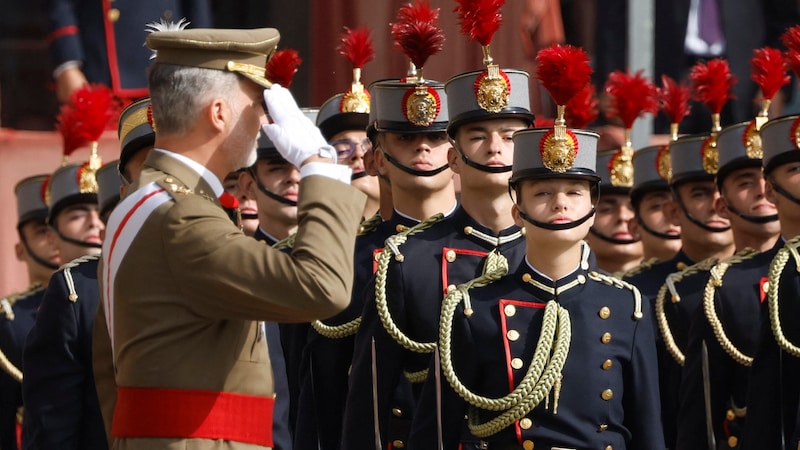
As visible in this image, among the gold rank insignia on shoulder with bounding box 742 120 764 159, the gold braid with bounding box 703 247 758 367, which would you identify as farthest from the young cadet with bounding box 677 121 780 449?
the gold rank insignia on shoulder with bounding box 742 120 764 159

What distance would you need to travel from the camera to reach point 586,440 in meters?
5.68

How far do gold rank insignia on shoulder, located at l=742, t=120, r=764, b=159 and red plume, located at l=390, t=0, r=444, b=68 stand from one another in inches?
69.5

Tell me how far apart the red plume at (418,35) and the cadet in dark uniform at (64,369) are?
1.43 metres

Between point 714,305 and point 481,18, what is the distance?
172 cm

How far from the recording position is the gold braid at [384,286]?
6.41m

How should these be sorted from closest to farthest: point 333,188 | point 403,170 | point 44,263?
point 333,188 < point 403,170 < point 44,263

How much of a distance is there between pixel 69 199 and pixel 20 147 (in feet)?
12.0

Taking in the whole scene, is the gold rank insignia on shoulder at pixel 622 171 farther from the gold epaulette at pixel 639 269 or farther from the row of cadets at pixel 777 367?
the row of cadets at pixel 777 367

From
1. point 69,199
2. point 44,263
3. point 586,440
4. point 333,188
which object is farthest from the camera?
point 44,263

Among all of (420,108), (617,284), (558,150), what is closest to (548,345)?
(617,284)

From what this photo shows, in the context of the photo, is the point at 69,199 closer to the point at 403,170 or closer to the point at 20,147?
the point at 403,170

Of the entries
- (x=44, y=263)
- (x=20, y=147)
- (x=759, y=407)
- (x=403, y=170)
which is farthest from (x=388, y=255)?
(x=20, y=147)

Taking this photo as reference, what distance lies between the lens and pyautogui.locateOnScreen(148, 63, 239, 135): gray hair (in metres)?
4.47

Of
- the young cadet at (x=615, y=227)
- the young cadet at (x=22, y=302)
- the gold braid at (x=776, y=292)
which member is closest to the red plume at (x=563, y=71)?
the gold braid at (x=776, y=292)
